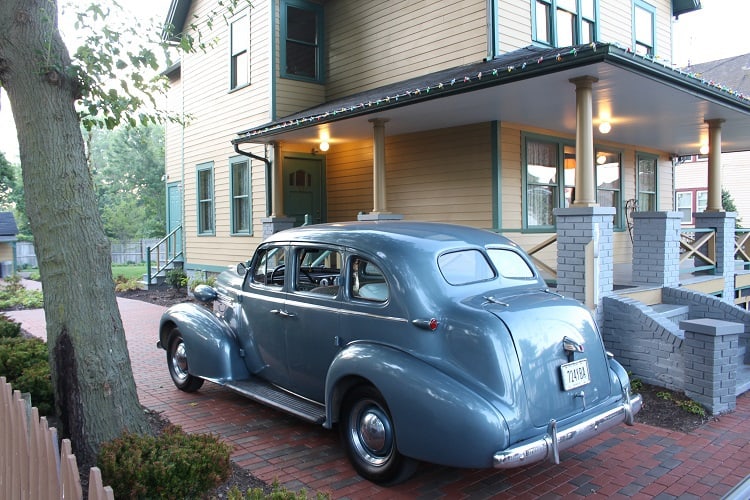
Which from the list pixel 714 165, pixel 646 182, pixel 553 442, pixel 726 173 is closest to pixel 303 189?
pixel 714 165

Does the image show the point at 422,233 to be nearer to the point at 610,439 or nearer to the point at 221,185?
the point at 610,439

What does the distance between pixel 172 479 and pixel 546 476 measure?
2.80 m

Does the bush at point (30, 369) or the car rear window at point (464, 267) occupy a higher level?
the car rear window at point (464, 267)

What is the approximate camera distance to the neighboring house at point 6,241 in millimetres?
24708

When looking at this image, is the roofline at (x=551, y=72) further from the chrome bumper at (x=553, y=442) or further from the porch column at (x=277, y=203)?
the chrome bumper at (x=553, y=442)

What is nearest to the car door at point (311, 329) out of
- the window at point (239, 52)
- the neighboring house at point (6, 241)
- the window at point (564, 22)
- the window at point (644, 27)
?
the window at point (564, 22)

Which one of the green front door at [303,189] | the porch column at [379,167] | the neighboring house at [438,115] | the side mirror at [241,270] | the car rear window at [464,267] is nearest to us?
the car rear window at [464,267]

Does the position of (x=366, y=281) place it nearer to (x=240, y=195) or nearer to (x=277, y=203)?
(x=277, y=203)

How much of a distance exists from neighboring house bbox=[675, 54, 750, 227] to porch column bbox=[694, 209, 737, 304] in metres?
13.4

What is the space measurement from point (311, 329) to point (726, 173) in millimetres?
25158

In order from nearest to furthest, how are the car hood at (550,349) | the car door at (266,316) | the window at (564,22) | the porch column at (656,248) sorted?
the car hood at (550,349)
the car door at (266,316)
the porch column at (656,248)
the window at (564,22)

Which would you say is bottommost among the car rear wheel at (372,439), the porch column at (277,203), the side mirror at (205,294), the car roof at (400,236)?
the car rear wheel at (372,439)

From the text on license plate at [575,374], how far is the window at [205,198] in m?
13.1

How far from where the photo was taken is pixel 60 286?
3996 mm
